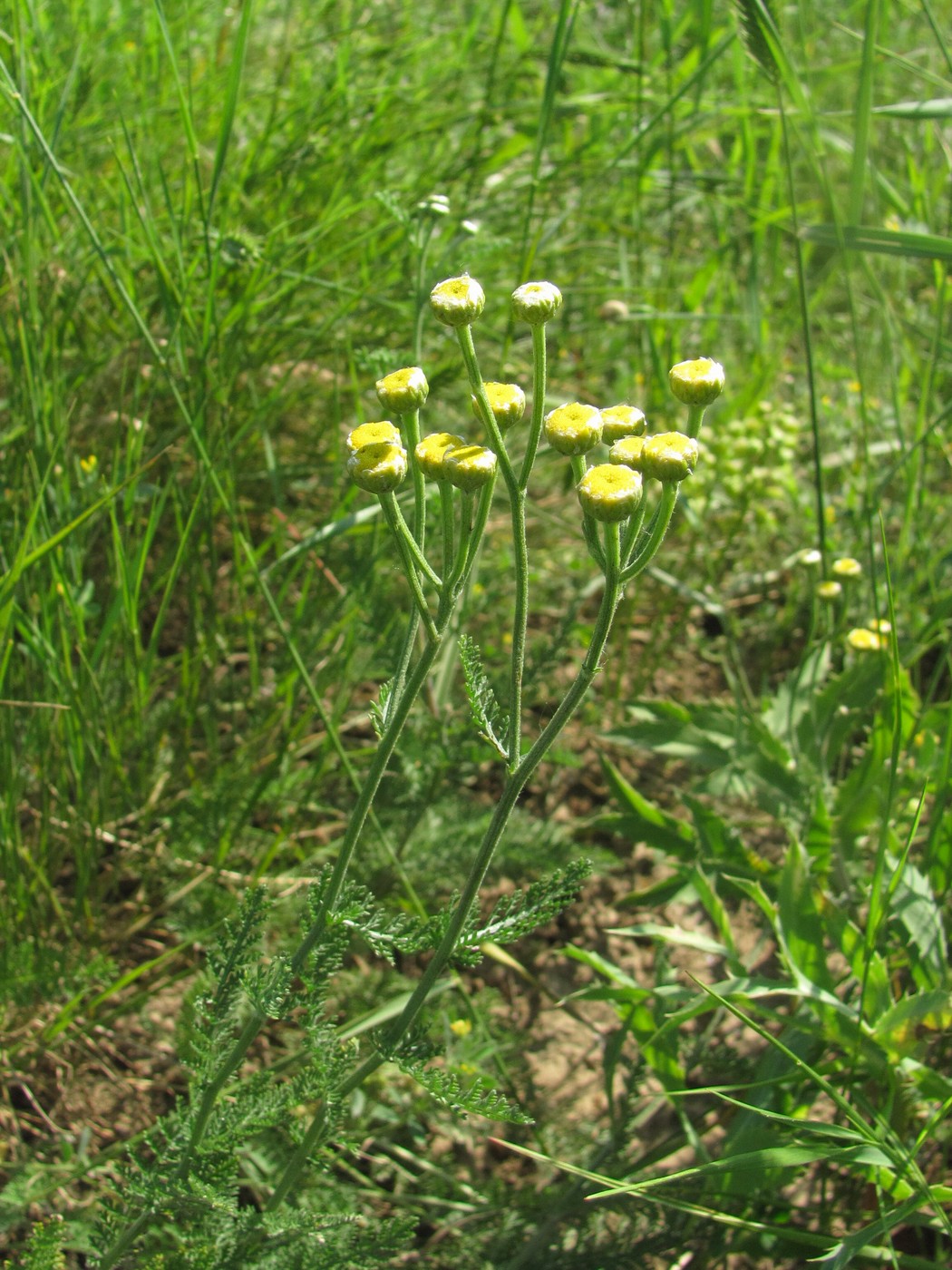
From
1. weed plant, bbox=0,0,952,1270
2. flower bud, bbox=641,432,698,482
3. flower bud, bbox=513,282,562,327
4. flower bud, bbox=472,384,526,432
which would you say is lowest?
weed plant, bbox=0,0,952,1270

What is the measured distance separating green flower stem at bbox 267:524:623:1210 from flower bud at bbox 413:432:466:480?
173 millimetres

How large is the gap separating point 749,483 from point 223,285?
129 centimetres

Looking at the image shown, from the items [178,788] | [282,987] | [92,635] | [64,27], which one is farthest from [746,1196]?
[64,27]

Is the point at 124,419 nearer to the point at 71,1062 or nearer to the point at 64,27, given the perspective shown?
the point at 71,1062

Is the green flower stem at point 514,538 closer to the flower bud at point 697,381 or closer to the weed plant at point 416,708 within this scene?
the weed plant at point 416,708

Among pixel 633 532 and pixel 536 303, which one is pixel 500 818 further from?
pixel 536 303

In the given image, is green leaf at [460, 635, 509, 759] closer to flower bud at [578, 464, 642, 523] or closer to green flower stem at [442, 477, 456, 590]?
green flower stem at [442, 477, 456, 590]

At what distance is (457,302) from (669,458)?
26 centimetres

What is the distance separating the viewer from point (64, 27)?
9.28 ft

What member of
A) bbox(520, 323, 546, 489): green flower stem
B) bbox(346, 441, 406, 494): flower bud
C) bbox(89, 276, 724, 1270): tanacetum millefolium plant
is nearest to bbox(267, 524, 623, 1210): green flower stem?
bbox(89, 276, 724, 1270): tanacetum millefolium plant

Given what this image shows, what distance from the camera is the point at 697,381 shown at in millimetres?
1113

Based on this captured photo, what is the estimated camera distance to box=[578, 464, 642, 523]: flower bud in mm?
989

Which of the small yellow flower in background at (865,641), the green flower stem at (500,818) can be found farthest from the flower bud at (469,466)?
the small yellow flower in background at (865,641)

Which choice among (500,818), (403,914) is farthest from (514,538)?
(403,914)
